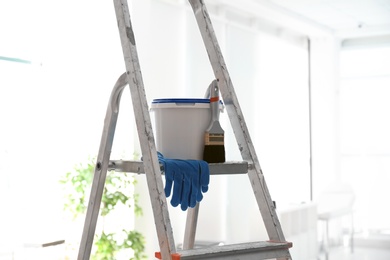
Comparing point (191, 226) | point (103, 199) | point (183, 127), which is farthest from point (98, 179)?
point (103, 199)

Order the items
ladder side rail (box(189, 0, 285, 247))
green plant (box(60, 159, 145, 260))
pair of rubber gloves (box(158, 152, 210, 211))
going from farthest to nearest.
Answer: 1. green plant (box(60, 159, 145, 260))
2. ladder side rail (box(189, 0, 285, 247))
3. pair of rubber gloves (box(158, 152, 210, 211))

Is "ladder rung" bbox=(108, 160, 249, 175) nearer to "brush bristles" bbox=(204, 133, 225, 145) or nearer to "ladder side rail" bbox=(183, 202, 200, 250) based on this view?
"brush bristles" bbox=(204, 133, 225, 145)

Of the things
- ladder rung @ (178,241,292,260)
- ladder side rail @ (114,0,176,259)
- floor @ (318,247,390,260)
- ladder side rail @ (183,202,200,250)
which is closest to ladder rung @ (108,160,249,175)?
ladder side rail @ (114,0,176,259)

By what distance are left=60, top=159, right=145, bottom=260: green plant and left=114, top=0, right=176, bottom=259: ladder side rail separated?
2684 millimetres

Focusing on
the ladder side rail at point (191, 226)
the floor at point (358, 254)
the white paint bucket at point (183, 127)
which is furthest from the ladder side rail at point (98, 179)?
the floor at point (358, 254)

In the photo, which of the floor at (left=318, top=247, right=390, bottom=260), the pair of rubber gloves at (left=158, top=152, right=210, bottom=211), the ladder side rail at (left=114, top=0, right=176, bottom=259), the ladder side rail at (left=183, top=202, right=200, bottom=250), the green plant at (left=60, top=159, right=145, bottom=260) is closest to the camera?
the ladder side rail at (left=114, top=0, right=176, bottom=259)

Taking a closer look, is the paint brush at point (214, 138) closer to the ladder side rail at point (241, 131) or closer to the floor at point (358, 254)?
the ladder side rail at point (241, 131)

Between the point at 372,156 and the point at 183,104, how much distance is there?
6436 millimetres

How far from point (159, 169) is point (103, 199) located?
9.01ft

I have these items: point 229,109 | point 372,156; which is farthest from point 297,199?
point 229,109

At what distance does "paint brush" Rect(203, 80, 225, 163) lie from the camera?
175 cm

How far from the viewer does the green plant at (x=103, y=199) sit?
13.9 feet

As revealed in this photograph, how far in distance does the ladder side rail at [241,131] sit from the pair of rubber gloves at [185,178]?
Result: 16cm

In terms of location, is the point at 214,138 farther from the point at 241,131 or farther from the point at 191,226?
the point at 191,226
